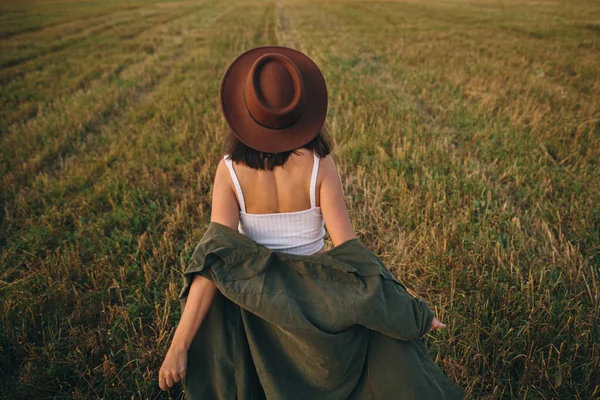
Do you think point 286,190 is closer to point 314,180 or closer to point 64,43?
point 314,180

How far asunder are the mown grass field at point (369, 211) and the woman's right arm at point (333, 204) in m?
1.14

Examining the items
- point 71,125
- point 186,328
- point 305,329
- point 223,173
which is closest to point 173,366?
point 186,328

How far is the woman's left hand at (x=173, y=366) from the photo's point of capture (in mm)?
1522

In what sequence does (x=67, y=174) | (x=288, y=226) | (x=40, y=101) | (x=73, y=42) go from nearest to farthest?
(x=288, y=226) < (x=67, y=174) < (x=40, y=101) < (x=73, y=42)

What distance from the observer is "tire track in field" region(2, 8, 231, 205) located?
184 inches

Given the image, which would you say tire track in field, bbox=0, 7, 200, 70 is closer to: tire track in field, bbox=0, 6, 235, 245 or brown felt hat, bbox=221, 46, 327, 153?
tire track in field, bbox=0, 6, 235, 245

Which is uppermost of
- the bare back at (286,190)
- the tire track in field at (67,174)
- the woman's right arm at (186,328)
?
the bare back at (286,190)

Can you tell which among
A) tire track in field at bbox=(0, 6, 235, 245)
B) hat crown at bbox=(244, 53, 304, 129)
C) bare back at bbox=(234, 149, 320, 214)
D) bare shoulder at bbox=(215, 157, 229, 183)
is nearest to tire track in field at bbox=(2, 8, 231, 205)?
tire track in field at bbox=(0, 6, 235, 245)

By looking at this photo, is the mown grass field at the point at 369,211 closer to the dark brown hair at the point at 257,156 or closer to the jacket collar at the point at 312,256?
the jacket collar at the point at 312,256

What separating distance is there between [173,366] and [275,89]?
1204 millimetres

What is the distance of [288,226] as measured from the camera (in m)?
1.81

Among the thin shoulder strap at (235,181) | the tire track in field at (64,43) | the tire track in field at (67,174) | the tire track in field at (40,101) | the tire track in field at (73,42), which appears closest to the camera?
the thin shoulder strap at (235,181)

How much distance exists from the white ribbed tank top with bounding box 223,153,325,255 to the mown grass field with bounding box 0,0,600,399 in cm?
107

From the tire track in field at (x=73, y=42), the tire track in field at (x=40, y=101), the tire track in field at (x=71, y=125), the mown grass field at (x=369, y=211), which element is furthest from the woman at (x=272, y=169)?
the tire track in field at (x=73, y=42)
